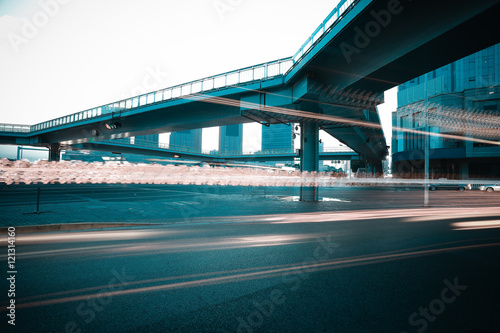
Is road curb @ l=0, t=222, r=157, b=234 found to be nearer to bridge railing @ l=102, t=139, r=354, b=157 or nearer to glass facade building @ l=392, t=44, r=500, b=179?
bridge railing @ l=102, t=139, r=354, b=157

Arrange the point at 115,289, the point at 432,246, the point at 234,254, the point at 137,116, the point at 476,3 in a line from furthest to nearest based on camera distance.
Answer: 1. the point at 137,116
2. the point at 476,3
3. the point at 432,246
4. the point at 234,254
5. the point at 115,289

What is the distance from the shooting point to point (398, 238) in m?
6.64

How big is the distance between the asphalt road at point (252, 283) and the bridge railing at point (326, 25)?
921cm

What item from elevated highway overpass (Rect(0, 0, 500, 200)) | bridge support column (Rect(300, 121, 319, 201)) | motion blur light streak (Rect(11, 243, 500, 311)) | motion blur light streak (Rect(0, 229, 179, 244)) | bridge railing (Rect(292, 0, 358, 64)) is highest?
bridge railing (Rect(292, 0, 358, 64))

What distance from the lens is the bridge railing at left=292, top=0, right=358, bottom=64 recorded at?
981 centimetres

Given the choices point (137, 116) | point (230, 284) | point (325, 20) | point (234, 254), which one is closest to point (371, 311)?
point (230, 284)

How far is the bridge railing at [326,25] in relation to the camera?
9.81 m

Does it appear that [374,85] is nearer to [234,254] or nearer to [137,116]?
[234,254]

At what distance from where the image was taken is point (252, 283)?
3.71 meters

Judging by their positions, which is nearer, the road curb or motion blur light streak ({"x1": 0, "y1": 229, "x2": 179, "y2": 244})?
motion blur light streak ({"x1": 0, "y1": 229, "x2": 179, "y2": 244})

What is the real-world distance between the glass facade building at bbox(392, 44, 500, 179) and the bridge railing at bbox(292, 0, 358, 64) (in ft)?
146

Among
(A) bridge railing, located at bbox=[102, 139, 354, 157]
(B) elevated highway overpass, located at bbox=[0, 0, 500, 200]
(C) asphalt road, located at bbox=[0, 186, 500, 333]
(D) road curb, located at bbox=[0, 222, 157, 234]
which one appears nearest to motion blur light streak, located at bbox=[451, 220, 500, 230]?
(C) asphalt road, located at bbox=[0, 186, 500, 333]

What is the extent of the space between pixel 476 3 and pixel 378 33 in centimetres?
303

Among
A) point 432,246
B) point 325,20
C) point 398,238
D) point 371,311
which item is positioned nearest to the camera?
point 371,311
